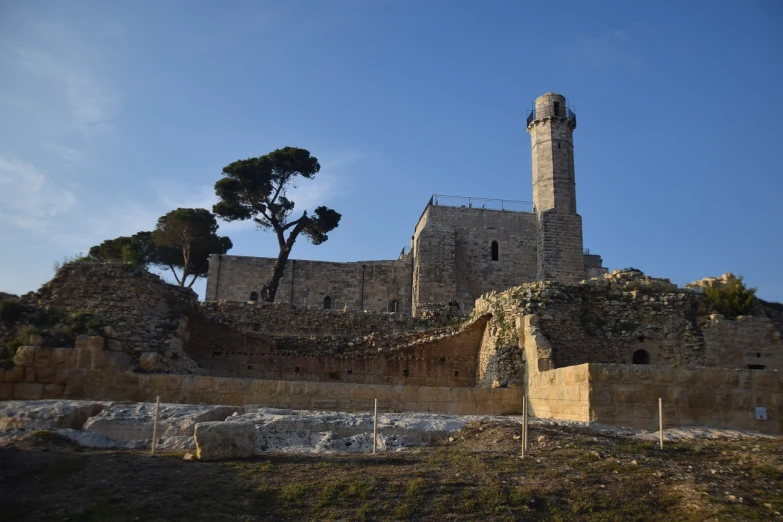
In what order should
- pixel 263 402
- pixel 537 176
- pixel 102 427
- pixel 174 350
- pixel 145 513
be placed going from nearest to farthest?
→ pixel 145 513, pixel 102 427, pixel 263 402, pixel 174 350, pixel 537 176

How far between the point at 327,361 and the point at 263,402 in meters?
6.44

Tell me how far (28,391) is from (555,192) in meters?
26.5

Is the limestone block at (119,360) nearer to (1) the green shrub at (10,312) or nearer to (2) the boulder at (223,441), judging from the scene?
(1) the green shrub at (10,312)

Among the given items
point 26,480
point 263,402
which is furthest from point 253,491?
point 263,402

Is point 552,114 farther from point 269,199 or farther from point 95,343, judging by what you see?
point 95,343

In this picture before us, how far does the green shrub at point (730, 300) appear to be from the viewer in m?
17.7

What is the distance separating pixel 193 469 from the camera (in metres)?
7.58

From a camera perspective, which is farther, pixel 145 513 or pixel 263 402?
pixel 263 402

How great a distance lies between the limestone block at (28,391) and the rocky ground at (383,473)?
2.45 m

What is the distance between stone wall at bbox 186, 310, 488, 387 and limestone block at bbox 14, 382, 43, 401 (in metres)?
5.86

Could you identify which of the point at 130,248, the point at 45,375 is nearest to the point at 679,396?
the point at 45,375

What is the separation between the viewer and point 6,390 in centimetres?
1243

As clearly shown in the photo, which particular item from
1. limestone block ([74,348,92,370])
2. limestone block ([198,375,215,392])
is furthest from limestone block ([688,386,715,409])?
limestone block ([74,348,92,370])

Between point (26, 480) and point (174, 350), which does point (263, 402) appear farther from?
point (26, 480)
